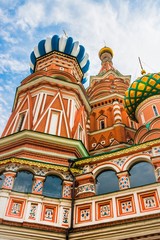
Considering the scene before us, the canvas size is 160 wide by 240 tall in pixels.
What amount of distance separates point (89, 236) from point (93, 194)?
1457mm

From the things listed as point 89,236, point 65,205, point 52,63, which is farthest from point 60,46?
point 89,236

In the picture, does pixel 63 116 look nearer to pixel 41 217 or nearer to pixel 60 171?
pixel 60 171

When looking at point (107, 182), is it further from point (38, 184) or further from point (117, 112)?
point (117, 112)

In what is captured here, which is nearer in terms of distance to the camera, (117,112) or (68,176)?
(68,176)

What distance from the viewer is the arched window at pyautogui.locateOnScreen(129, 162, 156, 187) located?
8.47 m

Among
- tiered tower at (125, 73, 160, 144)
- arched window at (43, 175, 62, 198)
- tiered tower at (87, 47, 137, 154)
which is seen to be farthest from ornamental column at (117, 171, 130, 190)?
tiered tower at (87, 47, 137, 154)

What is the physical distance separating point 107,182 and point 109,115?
10384mm

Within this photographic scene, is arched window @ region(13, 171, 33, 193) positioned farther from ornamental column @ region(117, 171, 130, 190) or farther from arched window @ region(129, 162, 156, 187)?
arched window @ region(129, 162, 156, 187)

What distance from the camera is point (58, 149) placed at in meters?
A: 10.6

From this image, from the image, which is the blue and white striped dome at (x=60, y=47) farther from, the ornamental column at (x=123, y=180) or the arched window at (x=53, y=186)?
the ornamental column at (x=123, y=180)

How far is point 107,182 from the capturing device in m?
8.99

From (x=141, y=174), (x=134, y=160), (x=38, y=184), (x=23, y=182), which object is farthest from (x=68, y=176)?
(x=141, y=174)

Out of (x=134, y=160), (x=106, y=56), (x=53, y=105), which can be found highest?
(x=106, y=56)

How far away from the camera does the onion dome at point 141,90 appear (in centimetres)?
1500
